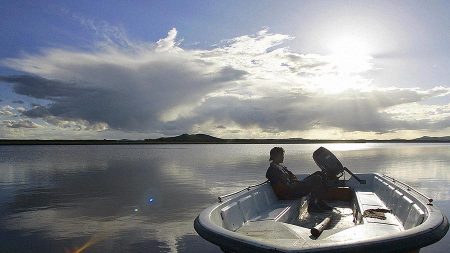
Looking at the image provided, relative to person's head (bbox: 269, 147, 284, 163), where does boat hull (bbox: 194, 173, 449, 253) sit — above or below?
below

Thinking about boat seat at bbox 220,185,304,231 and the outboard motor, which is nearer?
boat seat at bbox 220,185,304,231

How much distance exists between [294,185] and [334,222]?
6.16ft

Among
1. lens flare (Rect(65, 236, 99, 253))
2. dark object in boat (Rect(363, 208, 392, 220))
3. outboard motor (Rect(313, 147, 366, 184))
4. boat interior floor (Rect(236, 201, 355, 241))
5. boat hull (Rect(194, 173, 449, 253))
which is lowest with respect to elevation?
lens flare (Rect(65, 236, 99, 253))

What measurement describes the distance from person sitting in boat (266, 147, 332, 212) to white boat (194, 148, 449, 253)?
0.87ft

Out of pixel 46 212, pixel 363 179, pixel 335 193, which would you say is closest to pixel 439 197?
pixel 363 179

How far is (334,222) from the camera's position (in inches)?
437

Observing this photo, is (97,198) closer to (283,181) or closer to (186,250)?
(186,250)

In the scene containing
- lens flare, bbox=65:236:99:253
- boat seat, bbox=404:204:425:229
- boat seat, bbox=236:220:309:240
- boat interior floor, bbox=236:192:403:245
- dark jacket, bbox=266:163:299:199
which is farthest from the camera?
lens flare, bbox=65:236:99:253

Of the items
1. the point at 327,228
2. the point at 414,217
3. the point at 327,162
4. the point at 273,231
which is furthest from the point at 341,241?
the point at 327,162

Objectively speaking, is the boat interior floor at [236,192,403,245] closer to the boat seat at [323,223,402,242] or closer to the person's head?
the boat seat at [323,223,402,242]

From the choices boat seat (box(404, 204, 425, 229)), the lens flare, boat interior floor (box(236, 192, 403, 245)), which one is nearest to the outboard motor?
boat interior floor (box(236, 192, 403, 245))

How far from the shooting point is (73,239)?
14.6 m

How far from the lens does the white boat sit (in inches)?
230

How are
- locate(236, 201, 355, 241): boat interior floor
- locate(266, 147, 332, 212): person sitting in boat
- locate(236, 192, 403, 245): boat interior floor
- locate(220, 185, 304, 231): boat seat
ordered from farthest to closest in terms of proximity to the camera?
locate(266, 147, 332, 212): person sitting in boat < locate(220, 185, 304, 231): boat seat < locate(236, 201, 355, 241): boat interior floor < locate(236, 192, 403, 245): boat interior floor
